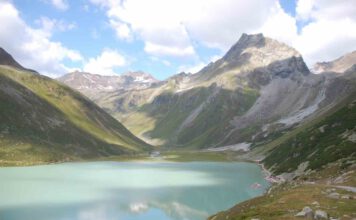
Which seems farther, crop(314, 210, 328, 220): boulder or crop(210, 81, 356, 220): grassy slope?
crop(210, 81, 356, 220): grassy slope

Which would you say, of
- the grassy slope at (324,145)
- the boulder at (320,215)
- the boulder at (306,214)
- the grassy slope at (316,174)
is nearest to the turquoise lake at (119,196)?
the grassy slope at (316,174)

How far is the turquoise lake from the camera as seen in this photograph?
74.5 metres

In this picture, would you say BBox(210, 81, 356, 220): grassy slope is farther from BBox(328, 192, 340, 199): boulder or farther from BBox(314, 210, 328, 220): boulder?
BBox(314, 210, 328, 220): boulder

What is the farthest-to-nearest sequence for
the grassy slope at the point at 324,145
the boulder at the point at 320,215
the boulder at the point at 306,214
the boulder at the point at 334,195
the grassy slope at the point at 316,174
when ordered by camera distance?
the grassy slope at the point at 324,145 < the boulder at the point at 334,195 < the grassy slope at the point at 316,174 < the boulder at the point at 306,214 < the boulder at the point at 320,215

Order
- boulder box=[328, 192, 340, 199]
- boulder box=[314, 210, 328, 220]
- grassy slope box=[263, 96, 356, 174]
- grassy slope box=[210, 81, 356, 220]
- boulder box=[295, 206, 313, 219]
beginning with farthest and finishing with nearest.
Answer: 1. grassy slope box=[263, 96, 356, 174]
2. boulder box=[328, 192, 340, 199]
3. grassy slope box=[210, 81, 356, 220]
4. boulder box=[295, 206, 313, 219]
5. boulder box=[314, 210, 328, 220]

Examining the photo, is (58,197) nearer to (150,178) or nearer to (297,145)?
(150,178)

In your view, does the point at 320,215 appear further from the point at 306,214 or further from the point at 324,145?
the point at 324,145

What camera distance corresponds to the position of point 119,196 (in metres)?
95.4

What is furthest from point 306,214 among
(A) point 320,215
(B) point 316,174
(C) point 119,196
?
(C) point 119,196

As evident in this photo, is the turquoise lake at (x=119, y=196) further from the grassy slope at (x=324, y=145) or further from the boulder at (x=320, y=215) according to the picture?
the boulder at (x=320, y=215)

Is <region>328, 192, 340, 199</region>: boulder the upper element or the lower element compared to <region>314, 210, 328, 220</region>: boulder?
upper

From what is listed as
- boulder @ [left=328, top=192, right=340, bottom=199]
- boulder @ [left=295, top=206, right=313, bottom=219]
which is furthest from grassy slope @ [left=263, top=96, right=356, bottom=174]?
boulder @ [left=295, top=206, right=313, bottom=219]

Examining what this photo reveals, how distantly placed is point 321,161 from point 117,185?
168 feet

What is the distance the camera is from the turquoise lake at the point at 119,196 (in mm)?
74500
